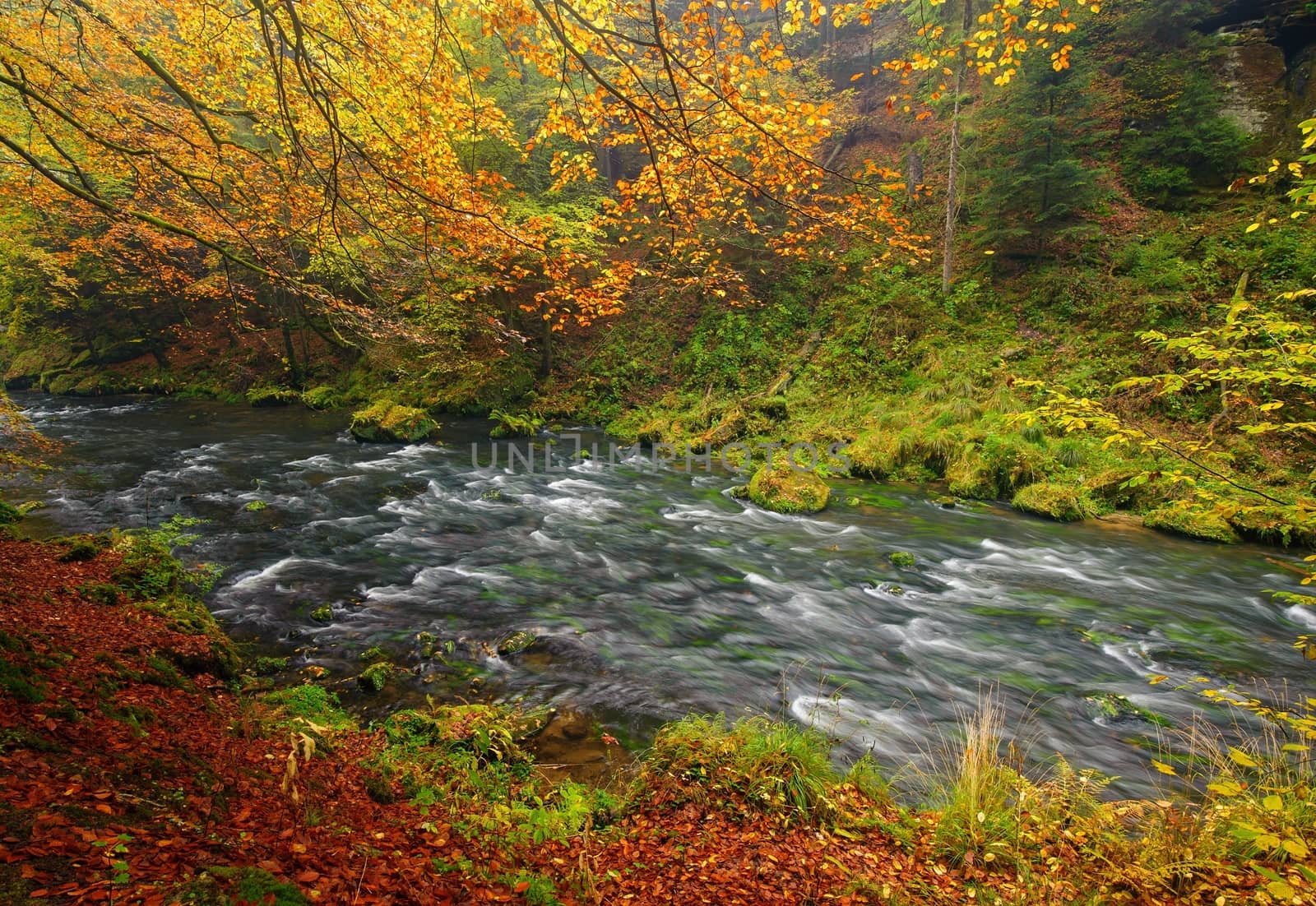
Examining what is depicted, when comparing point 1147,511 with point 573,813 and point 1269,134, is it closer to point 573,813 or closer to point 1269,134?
point 573,813

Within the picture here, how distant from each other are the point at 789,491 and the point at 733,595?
3.80 meters

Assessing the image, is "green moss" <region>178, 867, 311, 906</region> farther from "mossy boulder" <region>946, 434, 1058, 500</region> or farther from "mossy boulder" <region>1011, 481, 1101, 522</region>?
"mossy boulder" <region>946, 434, 1058, 500</region>

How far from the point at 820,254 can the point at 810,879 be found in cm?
1992

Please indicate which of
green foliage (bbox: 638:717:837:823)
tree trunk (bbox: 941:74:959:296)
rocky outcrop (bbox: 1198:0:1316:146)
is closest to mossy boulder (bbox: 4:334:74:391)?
green foliage (bbox: 638:717:837:823)

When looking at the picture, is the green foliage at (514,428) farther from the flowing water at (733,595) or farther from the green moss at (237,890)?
the green moss at (237,890)

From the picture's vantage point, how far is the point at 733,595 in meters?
7.53

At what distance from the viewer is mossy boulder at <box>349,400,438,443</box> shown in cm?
1553

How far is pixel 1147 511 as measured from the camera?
9.51 metres

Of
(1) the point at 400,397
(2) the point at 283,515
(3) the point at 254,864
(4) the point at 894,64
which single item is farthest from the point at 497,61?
(3) the point at 254,864

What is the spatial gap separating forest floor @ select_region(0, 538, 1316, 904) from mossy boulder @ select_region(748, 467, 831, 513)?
657 cm

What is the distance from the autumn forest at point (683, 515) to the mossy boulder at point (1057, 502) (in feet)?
0.28

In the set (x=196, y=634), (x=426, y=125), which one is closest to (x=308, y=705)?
(x=196, y=634)

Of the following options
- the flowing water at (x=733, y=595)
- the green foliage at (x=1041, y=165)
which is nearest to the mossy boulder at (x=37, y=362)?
the flowing water at (x=733, y=595)

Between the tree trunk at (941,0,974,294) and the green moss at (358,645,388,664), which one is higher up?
the tree trunk at (941,0,974,294)
